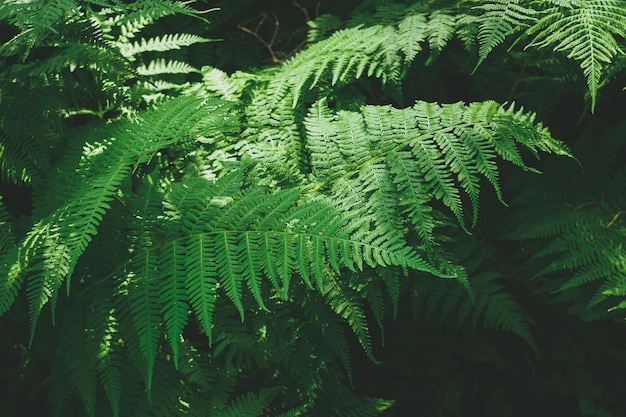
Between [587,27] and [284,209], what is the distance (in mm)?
1282

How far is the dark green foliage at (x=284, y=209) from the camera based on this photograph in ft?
5.63

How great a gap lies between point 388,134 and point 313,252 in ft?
1.96

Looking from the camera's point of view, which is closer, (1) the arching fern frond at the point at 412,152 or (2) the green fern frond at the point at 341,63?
(1) the arching fern frond at the point at 412,152

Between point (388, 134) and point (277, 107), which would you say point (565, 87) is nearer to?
point (388, 134)

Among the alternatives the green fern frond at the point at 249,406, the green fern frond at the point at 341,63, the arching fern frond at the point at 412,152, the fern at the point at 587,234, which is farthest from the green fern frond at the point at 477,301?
the green fern frond at the point at 341,63

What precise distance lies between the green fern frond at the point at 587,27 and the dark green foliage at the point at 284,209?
0.04 feet

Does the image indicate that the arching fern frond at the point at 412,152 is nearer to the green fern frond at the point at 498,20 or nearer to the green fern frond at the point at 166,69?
the green fern frond at the point at 498,20

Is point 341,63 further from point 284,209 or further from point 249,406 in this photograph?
point 249,406

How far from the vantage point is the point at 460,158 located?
73.6 inches

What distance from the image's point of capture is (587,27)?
1962 millimetres

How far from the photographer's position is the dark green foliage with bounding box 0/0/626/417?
1.72 m

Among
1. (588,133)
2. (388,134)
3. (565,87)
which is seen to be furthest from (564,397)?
(388,134)

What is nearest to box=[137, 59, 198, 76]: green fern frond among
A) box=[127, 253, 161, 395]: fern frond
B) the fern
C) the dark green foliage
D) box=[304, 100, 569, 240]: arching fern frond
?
the dark green foliage

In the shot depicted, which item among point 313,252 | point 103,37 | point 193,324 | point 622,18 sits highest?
point 622,18
